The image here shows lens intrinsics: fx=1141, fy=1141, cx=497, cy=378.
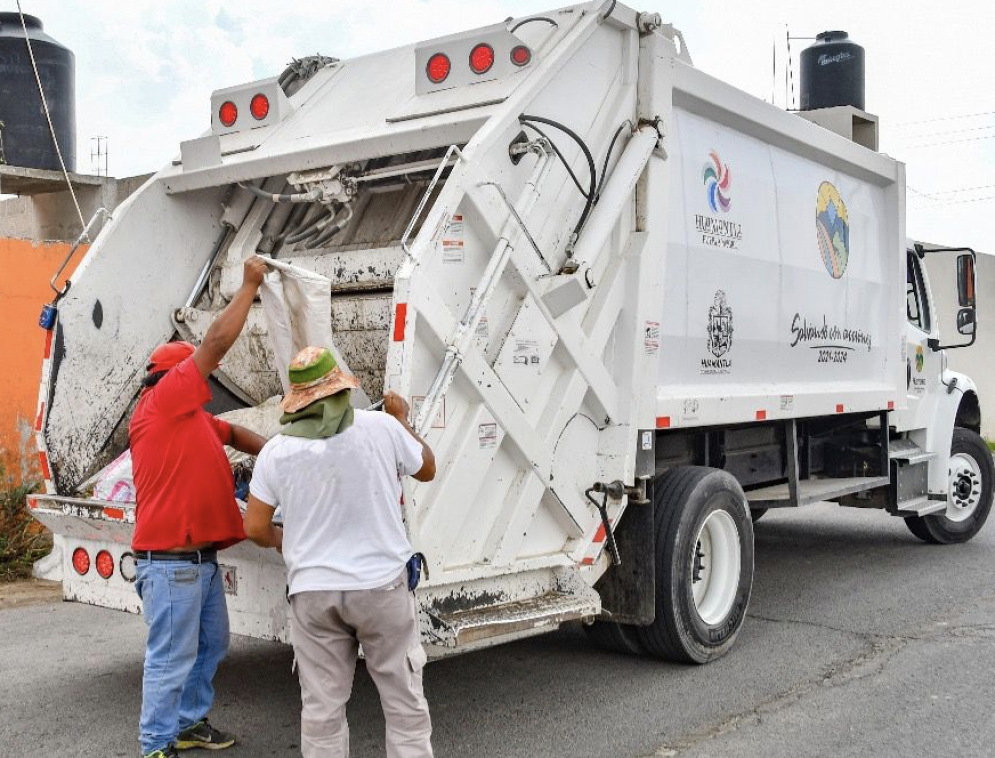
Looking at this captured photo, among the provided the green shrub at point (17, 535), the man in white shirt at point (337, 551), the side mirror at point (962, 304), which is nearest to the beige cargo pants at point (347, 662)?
the man in white shirt at point (337, 551)

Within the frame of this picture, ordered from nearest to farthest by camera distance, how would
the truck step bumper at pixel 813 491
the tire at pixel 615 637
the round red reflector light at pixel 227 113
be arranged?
the tire at pixel 615 637, the round red reflector light at pixel 227 113, the truck step bumper at pixel 813 491

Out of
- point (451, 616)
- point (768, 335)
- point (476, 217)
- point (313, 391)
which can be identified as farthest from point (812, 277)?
point (313, 391)

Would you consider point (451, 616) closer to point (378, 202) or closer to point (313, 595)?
point (313, 595)

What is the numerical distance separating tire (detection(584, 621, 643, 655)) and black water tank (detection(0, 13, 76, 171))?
10.3 m

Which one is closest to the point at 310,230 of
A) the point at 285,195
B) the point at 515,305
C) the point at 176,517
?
the point at 285,195

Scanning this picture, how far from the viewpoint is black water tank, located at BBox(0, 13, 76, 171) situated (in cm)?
1307

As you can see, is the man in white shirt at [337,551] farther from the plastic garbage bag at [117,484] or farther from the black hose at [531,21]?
the black hose at [531,21]

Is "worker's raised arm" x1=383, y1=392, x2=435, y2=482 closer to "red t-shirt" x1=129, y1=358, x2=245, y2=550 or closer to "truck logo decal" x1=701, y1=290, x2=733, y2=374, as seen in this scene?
"red t-shirt" x1=129, y1=358, x2=245, y2=550

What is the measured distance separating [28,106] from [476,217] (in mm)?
10913

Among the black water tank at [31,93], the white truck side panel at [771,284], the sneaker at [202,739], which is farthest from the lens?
the black water tank at [31,93]

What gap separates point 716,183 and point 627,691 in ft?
8.30

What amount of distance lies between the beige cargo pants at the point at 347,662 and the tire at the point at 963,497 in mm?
6230

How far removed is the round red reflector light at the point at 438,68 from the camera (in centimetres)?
491

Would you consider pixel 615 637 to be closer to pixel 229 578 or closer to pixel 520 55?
pixel 229 578
